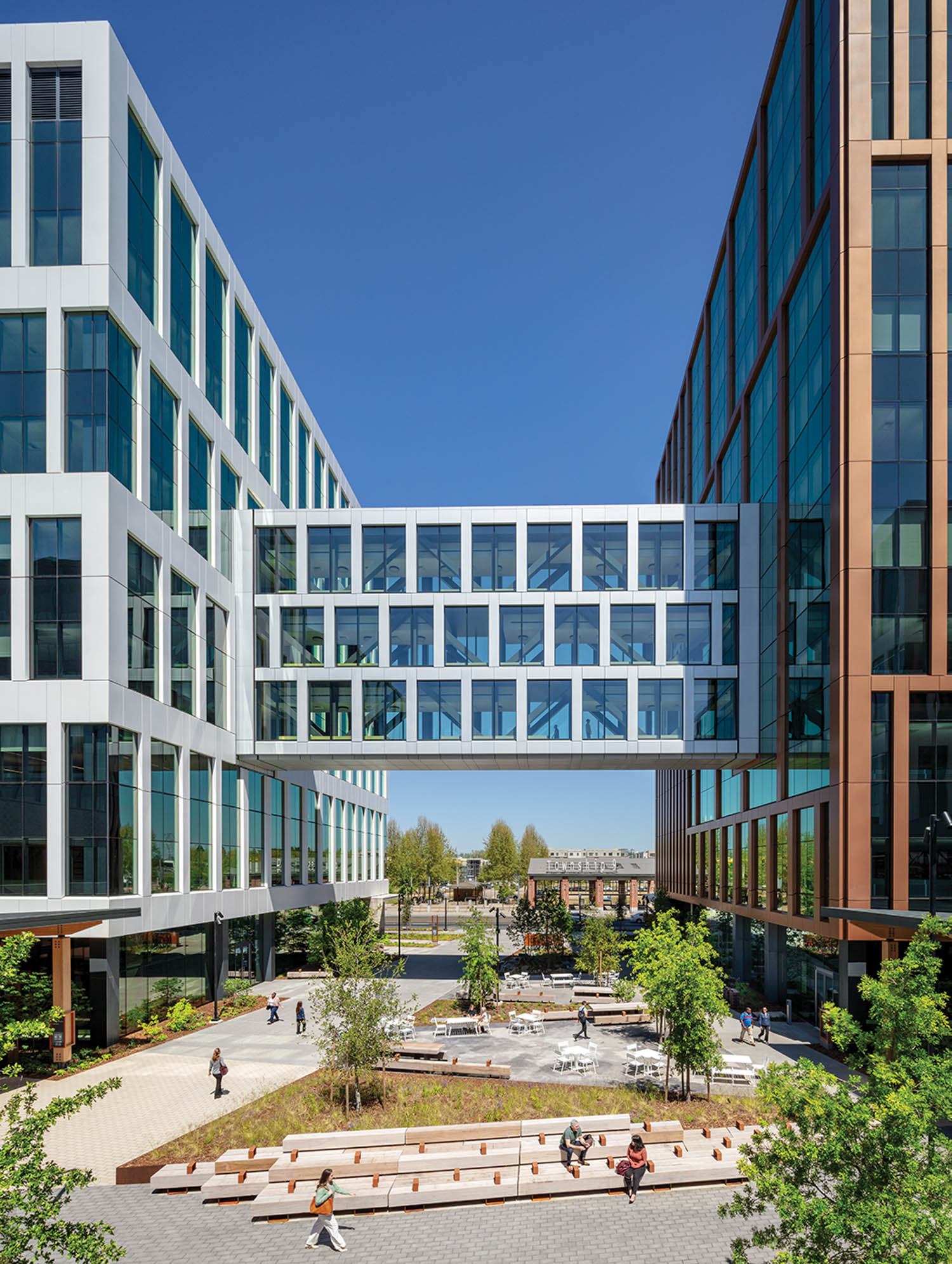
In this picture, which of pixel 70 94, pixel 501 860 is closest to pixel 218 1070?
pixel 70 94

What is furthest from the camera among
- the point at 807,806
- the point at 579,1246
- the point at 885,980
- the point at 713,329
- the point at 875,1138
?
the point at 713,329

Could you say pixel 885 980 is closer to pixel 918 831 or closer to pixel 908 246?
pixel 918 831

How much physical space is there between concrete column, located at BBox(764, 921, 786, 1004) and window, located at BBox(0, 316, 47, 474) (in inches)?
1295

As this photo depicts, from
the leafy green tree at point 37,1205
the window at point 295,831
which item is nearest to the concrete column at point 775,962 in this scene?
the window at point 295,831

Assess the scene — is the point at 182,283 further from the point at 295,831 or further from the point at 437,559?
the point at 295,831

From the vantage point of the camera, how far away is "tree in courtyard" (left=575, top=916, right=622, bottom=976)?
43.5 metres

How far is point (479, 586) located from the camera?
42344 mm

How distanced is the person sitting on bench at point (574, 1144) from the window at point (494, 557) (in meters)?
25.9

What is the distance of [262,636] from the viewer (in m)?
43.2

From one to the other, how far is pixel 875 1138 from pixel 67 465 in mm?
28145

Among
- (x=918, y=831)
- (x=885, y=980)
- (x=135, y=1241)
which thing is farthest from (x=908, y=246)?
(x=135, y=1241)

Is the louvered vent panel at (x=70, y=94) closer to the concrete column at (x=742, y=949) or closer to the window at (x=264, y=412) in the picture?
the window at (x=264, y=412)

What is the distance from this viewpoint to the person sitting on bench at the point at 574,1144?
61.5 ft

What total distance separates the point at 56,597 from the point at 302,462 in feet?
99.7
